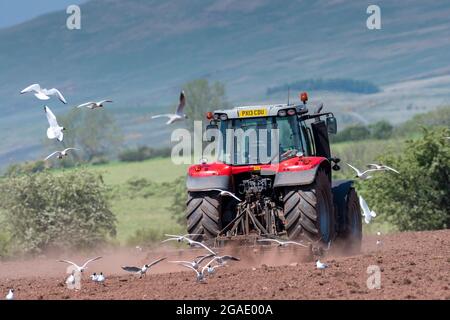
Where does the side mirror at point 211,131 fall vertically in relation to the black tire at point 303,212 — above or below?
above

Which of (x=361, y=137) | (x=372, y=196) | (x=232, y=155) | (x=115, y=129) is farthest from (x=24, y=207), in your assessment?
(x=115, y=129)

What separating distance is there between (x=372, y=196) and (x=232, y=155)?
528 inches

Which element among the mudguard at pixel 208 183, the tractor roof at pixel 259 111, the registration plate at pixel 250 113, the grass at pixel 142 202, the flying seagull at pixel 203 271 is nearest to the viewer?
the flying seagull at pixel 203 271

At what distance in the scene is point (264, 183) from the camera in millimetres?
18359

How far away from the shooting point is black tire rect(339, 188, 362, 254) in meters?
20.2

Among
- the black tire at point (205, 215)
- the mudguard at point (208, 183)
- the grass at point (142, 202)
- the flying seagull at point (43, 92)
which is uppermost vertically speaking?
the flying seagull at point (43, 92)

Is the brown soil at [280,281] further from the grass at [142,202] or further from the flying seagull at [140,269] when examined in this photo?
the grass at [142,202]

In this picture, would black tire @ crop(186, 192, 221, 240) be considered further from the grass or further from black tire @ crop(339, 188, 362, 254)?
the grass

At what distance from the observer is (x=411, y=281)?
14000 millimetres

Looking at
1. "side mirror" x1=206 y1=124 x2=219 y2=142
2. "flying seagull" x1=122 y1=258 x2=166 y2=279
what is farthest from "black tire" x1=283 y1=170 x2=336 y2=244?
"flying seagull" x1=122 y1=258 x2=166 y2=279

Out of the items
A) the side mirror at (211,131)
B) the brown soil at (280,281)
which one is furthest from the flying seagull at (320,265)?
the side mirror at (211,131)

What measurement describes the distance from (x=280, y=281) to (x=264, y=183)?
13.4ft

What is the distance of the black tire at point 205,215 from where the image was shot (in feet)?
59.9

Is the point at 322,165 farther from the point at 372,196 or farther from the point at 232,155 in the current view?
the point at 372,196
